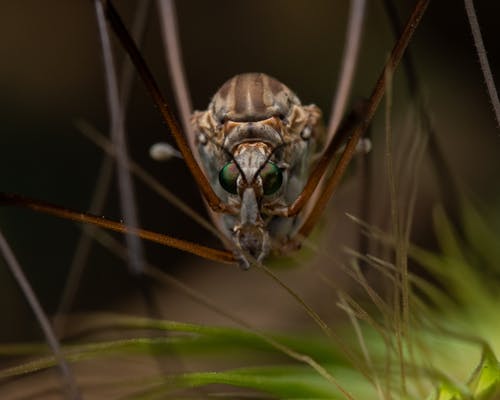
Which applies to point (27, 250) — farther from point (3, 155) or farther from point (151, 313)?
point (151, 313)

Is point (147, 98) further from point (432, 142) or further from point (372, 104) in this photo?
point (372, 104)

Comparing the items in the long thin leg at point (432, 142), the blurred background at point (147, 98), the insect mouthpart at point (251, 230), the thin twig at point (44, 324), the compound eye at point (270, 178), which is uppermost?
the blurred background at point (147, 98)

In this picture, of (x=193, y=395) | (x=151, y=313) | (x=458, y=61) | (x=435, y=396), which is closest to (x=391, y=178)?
(x=435, y=396)

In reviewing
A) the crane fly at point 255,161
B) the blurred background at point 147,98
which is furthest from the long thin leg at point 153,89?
the blurred background at point 147,98

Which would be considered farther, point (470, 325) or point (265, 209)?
point (470, 325)

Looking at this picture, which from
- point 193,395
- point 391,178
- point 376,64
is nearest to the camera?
point 391,178

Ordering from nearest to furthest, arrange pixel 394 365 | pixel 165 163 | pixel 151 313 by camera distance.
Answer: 1. pixel 394 365
2. pixel 151 313
3. pixel 165 163

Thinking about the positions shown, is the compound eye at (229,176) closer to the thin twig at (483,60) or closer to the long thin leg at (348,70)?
the long thin leg at (348,70)

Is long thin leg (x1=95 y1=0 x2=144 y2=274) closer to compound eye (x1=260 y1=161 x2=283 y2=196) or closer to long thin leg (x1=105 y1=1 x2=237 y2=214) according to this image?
long thin leg (x1=105 y1=1 x2=237 y2=214)
